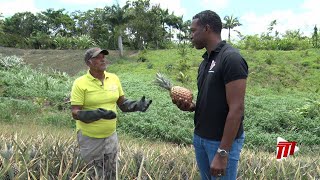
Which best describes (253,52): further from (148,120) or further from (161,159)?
(161,159)

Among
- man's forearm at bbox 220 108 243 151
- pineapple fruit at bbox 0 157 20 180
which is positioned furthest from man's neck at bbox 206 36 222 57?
pineapple fruit at bbox 0 157 20 180

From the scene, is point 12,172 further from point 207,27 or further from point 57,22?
point 57,22

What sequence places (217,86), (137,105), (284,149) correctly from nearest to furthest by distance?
1. (217,86)
2. (137,105)
3. (284,149)

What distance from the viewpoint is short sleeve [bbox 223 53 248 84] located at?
8.98 feet

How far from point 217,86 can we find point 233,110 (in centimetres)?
22

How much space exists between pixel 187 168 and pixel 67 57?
80.0 ft

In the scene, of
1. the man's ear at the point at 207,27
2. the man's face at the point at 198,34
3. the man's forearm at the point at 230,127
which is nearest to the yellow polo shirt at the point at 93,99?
the man's face at the point at 198,34

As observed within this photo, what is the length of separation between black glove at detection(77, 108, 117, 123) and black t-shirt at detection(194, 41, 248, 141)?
105 centimetres

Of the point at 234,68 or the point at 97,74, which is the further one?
the point at 97,74


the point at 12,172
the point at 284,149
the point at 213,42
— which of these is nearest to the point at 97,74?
the point at 12,172

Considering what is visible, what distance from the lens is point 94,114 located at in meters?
3.80

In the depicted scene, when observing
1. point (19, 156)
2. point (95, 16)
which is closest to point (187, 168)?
point (19, 156)

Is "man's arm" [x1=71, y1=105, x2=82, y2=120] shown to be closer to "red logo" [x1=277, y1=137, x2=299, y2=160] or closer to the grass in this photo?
the grass

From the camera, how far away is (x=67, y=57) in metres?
27.2
